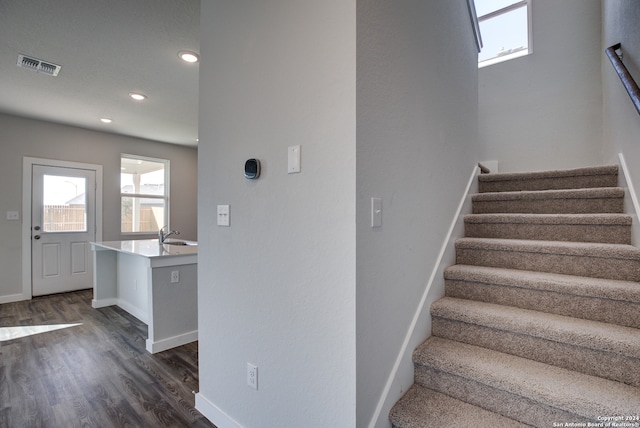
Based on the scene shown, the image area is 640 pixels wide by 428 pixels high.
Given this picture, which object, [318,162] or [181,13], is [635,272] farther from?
[181,13]

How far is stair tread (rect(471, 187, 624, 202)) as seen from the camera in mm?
1920

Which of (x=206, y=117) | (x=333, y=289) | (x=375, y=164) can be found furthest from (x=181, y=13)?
(x=333, y=289)

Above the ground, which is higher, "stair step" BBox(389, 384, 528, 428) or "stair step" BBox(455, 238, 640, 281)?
"stair step" BBox(455, 238, 640, 281)

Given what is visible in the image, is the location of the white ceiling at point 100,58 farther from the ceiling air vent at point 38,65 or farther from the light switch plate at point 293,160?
the light switch plate at point 293,160

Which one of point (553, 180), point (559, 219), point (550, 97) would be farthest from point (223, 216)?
point (550, 97)

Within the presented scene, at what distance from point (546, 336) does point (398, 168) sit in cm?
99

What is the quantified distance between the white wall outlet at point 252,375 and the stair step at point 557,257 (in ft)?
4.78

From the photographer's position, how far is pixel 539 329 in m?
1.35

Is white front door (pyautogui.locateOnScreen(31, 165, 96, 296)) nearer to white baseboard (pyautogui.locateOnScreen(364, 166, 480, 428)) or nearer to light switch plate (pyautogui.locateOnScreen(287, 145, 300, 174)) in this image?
light switch plate (pyautogui.locateOnScreen(287, 145, 300, 174))

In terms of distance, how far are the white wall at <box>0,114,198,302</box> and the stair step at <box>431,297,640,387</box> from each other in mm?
5439

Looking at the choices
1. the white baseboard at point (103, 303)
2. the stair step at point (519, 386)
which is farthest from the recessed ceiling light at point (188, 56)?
the white baseboard at point (103, 303)

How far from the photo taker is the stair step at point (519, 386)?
3.53ft

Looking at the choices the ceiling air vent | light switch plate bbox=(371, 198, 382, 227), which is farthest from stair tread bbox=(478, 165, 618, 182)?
the ceiling air vent

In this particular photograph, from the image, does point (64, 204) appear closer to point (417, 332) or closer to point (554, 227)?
point (417, 332)
